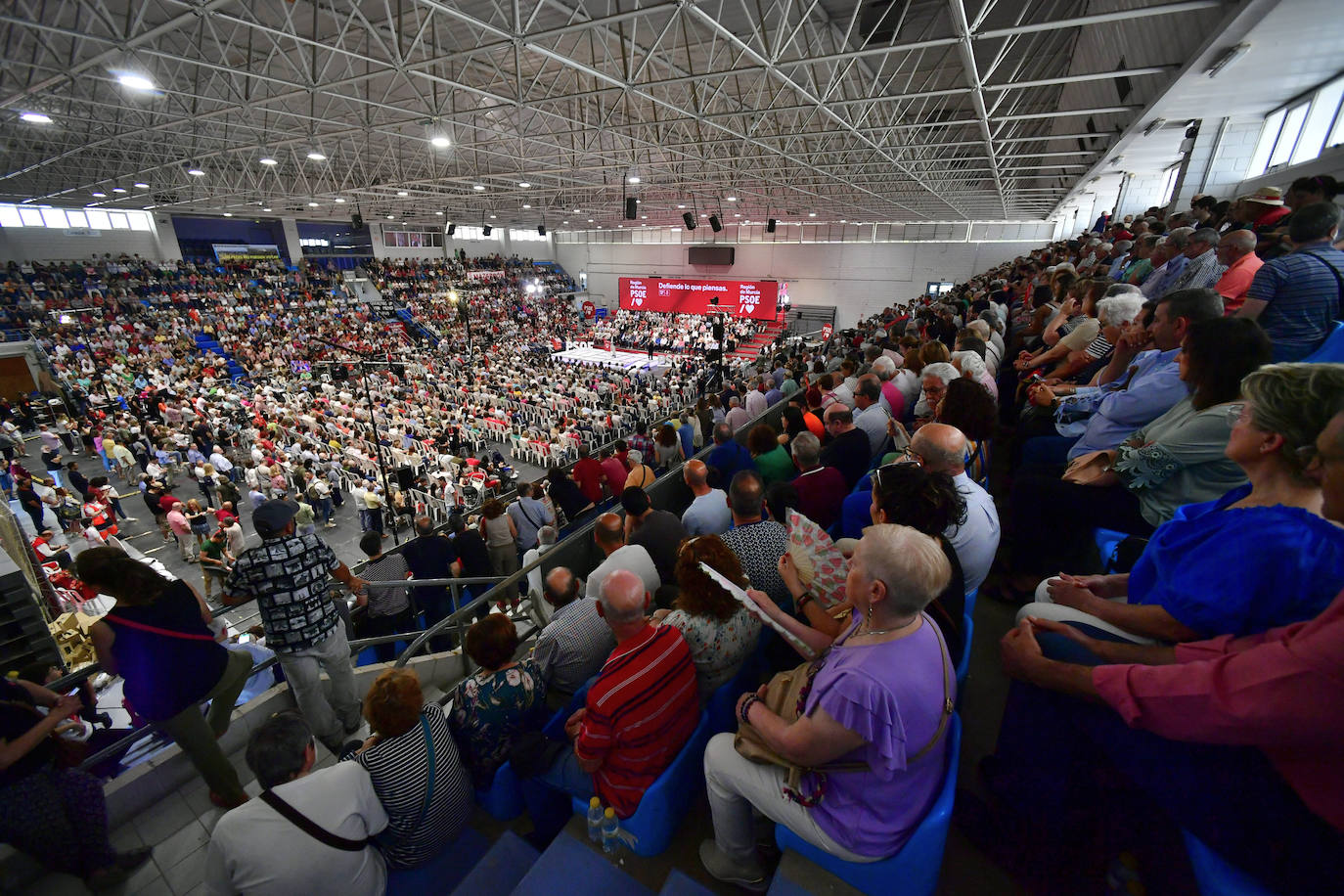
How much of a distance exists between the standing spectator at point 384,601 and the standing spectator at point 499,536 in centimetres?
73

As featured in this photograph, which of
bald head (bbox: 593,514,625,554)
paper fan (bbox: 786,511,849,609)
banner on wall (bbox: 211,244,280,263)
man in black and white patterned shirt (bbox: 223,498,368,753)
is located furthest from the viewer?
banner on wall (bbox: 211,244,280,263)

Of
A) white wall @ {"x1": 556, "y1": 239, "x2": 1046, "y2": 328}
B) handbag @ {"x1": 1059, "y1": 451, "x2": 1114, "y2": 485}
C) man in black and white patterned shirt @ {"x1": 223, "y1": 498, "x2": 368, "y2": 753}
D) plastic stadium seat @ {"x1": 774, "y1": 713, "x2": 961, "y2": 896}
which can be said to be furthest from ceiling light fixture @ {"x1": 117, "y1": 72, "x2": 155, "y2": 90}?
white wall @ {"x1": 556, "y1": 239, "x2": 1046, "y2": 328}

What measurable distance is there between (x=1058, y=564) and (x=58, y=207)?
33019mm

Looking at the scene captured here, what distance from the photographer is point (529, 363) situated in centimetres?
2070

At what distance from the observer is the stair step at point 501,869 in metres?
1.74

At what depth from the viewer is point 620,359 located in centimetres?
2366

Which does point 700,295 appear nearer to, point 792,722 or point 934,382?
point 934,382

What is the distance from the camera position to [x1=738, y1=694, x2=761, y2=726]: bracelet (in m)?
1.44

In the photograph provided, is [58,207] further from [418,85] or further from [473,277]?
[418,85]

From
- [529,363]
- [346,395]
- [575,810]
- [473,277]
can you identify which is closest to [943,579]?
[575,810]

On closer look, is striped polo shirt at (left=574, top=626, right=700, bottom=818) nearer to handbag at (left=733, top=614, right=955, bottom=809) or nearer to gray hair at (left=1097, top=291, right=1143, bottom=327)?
handbag at (left=733, top=614, right=955, bottom=809)

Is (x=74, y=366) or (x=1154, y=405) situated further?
(x=74, y=366)

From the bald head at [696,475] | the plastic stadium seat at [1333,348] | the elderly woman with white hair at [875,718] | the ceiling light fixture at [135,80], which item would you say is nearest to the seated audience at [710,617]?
the elderly woman with white hair at [875,718]

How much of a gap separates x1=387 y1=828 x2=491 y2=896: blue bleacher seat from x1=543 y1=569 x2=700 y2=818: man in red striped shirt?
2.28 feet
